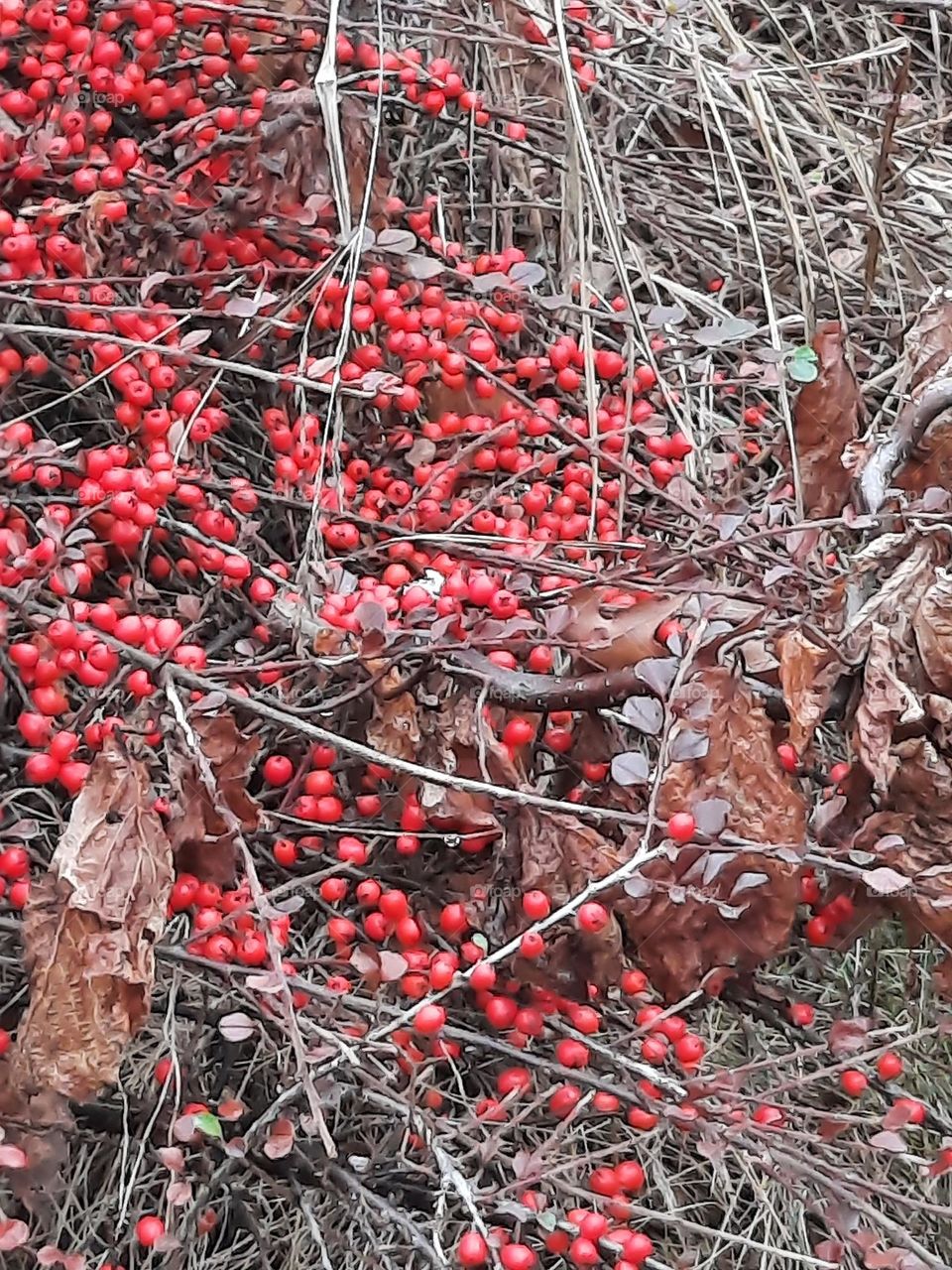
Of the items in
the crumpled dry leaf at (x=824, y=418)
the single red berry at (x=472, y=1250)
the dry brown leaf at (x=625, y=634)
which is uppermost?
the crumpled dry leaf at (x=824, y=418)

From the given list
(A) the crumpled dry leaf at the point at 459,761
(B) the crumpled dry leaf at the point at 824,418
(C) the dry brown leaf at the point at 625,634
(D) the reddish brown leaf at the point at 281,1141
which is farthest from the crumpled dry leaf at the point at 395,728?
(B) the crumpled dry leaf at the point at 824,418

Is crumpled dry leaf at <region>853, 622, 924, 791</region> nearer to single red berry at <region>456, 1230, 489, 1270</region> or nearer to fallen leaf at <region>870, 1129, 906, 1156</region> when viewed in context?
fallen leaf at <region>870, 1129, 906, 1156</region>

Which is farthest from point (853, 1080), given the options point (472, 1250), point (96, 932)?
point (96, 932)

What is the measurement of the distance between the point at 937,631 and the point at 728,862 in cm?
19

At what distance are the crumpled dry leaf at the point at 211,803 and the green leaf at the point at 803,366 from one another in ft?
1.66

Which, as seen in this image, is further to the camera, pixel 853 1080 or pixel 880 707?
pixel 853 1080

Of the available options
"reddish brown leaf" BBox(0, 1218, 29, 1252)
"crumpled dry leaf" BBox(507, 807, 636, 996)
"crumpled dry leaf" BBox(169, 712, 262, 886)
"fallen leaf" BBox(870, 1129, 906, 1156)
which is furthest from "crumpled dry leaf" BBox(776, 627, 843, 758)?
"reddish brown leaf" BBox(0, 1218, 29, 1252)

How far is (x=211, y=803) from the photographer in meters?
0.87

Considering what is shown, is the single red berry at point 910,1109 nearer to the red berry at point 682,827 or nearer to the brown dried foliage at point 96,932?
the red berry at point 682,827

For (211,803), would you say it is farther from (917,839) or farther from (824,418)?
(824,418)

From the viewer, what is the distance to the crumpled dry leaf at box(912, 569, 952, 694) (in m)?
0.83

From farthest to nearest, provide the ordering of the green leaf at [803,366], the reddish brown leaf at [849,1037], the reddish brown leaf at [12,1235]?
1. the green leaf at [803,366]
2. the reddish brown leaf at [849,1037]
3. the reddish brown leaf at [12,1235]

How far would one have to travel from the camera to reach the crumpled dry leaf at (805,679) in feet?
2.83

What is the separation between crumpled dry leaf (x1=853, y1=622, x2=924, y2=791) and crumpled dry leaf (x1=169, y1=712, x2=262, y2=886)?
40 cm
